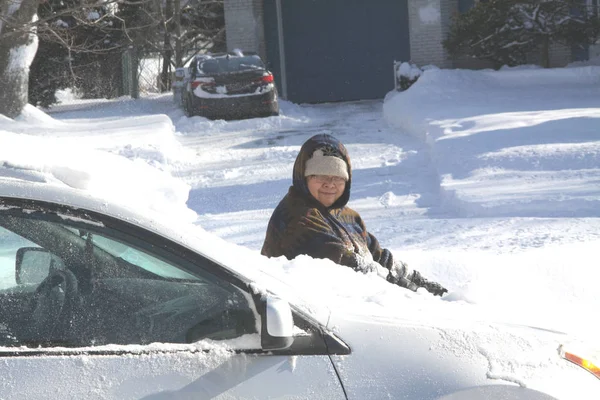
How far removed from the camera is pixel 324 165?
14.8 feet

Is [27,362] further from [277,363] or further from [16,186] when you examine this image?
[277,363]

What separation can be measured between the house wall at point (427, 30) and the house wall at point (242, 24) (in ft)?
13.5

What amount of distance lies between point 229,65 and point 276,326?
17.9m

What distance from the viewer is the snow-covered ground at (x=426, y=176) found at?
3.39 m

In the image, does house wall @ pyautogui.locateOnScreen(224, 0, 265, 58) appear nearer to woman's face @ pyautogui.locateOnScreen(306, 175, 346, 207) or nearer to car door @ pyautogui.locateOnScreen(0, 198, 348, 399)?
woman's face @ pyautogui.locateOnScreen(306, 175, 346, 207)

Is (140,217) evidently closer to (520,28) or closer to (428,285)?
(428,285)

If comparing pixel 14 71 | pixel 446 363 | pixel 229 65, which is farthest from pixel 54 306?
pixel 229 65

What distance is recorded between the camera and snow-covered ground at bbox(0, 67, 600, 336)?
339 centimetres

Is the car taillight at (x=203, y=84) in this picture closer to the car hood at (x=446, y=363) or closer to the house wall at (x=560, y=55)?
the house wall at (x=560, y=55)

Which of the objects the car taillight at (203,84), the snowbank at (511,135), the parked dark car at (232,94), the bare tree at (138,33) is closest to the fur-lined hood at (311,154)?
the snowbank at (511,135)

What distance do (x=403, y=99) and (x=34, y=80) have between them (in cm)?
1028

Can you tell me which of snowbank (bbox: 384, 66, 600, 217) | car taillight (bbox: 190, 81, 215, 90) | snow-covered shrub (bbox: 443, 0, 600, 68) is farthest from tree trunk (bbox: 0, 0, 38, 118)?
snow-covered shrub (bbox: 443, 0, 600, 68)

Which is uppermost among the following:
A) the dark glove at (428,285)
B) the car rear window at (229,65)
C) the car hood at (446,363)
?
the car hood at (446,363)

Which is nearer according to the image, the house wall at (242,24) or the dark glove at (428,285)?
the dark glove at (428,285)
